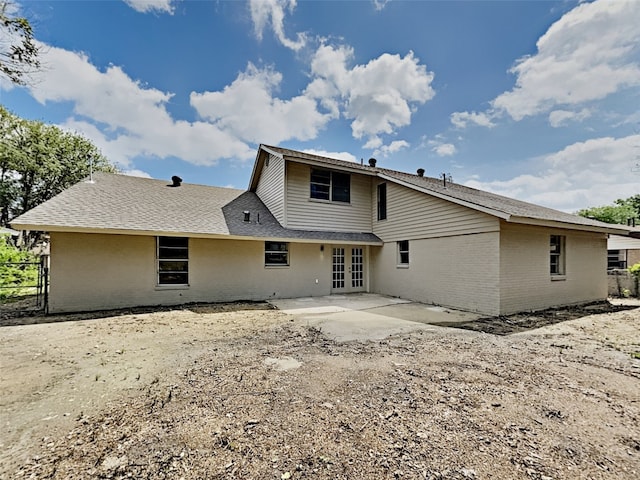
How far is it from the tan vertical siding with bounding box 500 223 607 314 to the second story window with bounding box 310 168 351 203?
626 cm

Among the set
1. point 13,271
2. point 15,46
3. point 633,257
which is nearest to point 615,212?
point 633,257

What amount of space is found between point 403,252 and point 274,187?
586cm

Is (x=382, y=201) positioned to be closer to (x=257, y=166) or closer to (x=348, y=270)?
(x=348, y=270)

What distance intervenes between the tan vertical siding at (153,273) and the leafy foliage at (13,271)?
382cm

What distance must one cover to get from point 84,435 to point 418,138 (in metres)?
17.2

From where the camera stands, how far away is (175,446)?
7.83 ft

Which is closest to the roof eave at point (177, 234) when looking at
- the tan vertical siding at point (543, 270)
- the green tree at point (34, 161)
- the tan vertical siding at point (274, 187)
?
the tan vertical siding at point (274, 187)

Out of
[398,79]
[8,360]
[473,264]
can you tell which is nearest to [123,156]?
[398,79]

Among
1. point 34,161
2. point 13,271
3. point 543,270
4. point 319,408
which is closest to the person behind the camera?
point 319,408

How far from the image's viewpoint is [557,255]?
31.6 ft

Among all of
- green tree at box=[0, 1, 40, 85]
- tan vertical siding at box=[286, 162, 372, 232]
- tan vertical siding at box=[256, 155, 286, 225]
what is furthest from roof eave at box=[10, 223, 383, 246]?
green tree at box=[0, 1, 40, 85]

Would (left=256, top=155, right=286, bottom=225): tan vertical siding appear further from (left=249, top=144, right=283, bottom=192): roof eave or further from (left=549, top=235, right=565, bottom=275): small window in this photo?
(left=549, top=235, right=565, bottom=275): small window

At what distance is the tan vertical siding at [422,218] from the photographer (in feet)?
27.6

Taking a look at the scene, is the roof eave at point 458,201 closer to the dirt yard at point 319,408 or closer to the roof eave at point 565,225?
the roof eave at point 565,225
